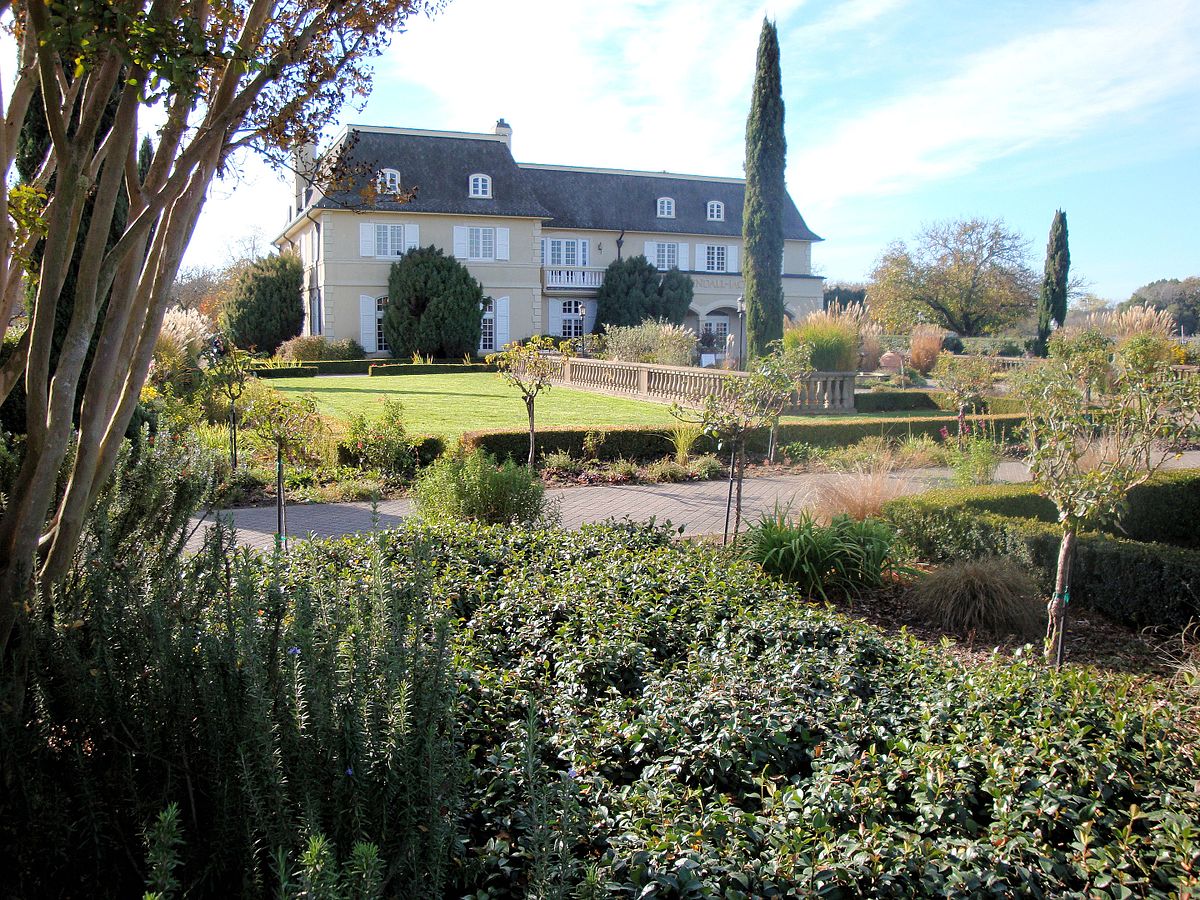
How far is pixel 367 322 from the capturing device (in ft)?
111

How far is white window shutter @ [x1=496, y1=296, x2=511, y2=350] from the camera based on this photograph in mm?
35781

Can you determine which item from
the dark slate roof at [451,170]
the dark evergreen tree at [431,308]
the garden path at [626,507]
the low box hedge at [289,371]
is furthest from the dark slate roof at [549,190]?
the garden path at [626,507]

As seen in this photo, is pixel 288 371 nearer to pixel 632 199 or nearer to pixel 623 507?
pixel 623 507

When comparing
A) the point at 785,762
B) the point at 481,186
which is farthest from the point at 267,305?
the point at 785,762

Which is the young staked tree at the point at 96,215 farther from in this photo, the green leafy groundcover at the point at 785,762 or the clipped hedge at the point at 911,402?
the clipped hedge at the point at 911,402

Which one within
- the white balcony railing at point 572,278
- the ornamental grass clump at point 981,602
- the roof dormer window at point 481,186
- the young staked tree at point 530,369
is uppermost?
the roof dormer window at point 481,186

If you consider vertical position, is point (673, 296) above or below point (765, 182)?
below

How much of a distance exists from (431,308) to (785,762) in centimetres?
2971

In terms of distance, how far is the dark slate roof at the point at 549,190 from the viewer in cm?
3419

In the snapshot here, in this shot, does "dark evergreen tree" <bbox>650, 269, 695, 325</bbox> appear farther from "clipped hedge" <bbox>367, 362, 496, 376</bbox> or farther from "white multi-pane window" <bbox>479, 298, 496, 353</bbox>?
"clipped hedge" <bbox>367, 362, 496, 376</bbox>

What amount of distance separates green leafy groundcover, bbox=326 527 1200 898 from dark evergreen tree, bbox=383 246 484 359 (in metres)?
27.9

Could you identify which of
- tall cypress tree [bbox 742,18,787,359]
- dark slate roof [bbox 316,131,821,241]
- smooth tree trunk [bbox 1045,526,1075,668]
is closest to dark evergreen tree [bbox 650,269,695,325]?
dark slate roof [bbox 316,131,821,241]

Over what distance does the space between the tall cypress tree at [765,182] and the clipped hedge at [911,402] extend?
469cm

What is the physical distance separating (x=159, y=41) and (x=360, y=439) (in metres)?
8.43
